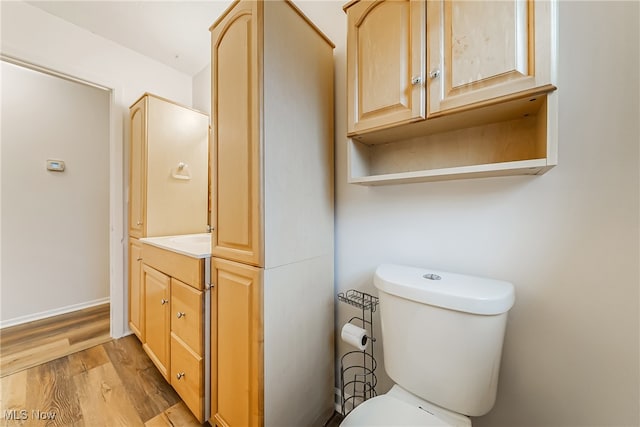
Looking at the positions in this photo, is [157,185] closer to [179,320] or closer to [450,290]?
[179,320]

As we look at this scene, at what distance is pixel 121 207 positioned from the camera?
80.7 inches

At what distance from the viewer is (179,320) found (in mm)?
1265

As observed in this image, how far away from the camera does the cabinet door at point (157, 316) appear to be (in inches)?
54.2

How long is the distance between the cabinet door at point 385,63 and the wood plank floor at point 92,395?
1718 mm

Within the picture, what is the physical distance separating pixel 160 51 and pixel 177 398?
8.75 feet

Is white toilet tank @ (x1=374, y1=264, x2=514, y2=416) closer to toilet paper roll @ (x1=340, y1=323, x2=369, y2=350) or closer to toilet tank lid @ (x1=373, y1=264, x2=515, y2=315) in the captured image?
toilet tank lid @ (x1=373, y1=264, x2=515, y2=315)

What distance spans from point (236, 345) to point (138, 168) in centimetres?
169

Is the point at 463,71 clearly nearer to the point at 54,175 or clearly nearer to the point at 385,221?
the point at 385,221

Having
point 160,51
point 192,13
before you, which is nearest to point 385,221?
point 192,13

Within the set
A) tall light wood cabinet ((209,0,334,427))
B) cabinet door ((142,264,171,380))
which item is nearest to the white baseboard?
cabinet door ((142,264,171,380))

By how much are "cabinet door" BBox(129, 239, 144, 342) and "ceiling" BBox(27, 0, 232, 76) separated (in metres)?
1.65

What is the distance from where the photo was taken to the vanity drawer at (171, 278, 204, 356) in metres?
1.12

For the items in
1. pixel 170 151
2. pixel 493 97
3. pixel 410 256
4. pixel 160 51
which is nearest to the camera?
pixel 493 97

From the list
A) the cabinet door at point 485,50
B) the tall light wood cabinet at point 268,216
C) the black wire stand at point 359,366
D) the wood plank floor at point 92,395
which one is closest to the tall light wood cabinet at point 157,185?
the wood plank floor at point 92,395
